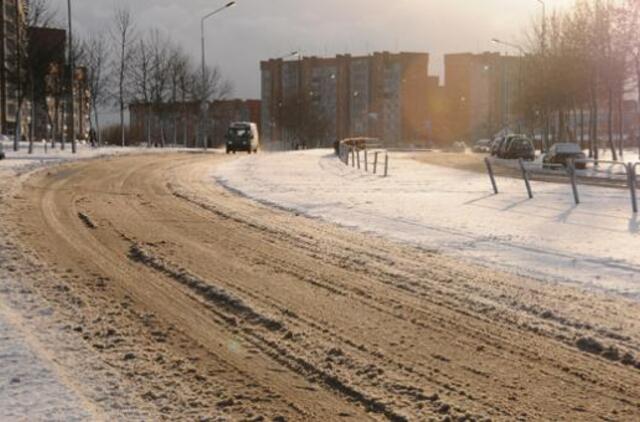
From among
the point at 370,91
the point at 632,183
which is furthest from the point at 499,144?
the point at 370,91

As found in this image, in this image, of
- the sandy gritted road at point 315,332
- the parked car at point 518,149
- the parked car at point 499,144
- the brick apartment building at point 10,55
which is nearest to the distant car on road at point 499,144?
the parked car at point 499,144

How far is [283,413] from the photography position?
4.75m

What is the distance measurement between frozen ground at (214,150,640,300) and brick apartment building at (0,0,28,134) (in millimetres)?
24503

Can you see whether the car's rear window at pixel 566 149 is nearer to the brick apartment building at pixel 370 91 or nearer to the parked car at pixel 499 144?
the parked car at pixel 499 144

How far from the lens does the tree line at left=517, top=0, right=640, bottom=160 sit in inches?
1732

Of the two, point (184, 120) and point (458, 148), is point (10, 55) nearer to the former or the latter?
point (184, 120)

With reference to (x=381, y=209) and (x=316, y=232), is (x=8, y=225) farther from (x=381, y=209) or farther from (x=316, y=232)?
(x=381, y=209)

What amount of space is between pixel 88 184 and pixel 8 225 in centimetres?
898

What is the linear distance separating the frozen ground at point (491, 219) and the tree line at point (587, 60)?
21599 millimetres

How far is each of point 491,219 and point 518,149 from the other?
133 ft

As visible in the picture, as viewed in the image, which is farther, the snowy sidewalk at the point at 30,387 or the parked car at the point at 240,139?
the parked car at the point at 240,139

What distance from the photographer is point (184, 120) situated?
79.9 meters

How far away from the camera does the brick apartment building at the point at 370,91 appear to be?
142 meters

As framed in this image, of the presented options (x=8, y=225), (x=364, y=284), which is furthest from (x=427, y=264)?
(x=8, y=225)
